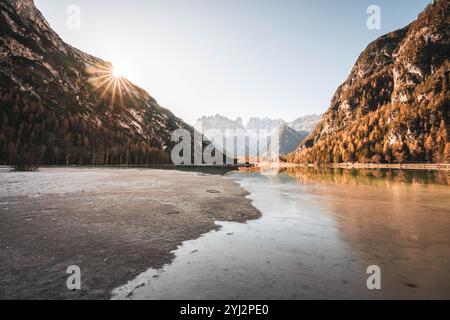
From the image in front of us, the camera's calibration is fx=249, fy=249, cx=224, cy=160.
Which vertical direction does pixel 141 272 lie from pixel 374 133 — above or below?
below

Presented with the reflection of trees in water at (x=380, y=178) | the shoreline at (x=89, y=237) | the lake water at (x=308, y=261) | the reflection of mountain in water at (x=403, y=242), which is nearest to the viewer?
the lake water at (x=308, y=261)

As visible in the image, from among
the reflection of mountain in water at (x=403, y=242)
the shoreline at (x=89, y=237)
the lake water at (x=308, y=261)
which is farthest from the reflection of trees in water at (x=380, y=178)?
the shoreline at (x=89, y=237)

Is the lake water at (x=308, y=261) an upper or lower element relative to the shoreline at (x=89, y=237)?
lower

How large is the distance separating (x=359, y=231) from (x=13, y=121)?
205825mm

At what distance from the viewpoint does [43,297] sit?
597 cm

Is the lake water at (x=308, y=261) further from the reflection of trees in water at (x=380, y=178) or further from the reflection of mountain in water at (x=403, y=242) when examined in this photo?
the reflection of trees in water at (x=380, y=178)

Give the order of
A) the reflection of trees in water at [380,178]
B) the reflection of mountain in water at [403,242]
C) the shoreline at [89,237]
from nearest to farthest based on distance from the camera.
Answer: the shoreline at [89,237]
the reflection of mountain in water at [403,242]
the reflection of trees in water at [380,178]

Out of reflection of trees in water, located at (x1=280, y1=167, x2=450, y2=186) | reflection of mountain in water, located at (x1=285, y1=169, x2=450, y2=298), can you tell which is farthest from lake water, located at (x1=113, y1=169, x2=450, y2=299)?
reflection of trees in water, located at (x1=280, y1=167, x2=450, y2=186)

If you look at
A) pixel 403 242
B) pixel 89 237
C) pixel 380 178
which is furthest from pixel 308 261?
pixel 380 178

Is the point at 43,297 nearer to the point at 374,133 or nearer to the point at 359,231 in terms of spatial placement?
the point at 359,231

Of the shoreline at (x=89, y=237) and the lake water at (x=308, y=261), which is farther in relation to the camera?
the shoreline at (x=89, y=237)

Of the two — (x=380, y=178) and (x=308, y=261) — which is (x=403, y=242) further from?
(x=380, y=178)
